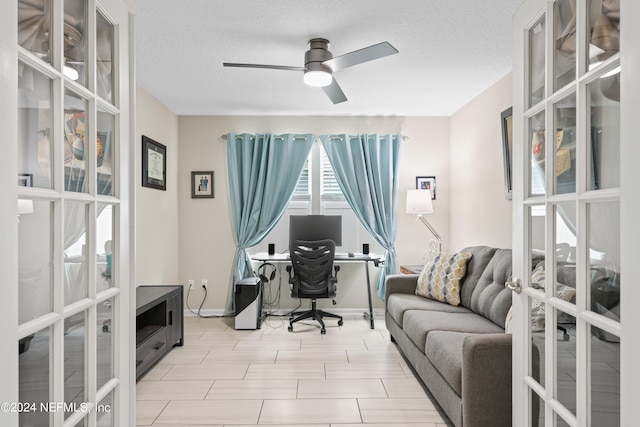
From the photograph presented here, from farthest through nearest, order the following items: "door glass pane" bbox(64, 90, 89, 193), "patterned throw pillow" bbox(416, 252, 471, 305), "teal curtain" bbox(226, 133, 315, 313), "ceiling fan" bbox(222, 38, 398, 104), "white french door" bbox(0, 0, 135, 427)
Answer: "teal curtain" bbox(226, 133, 315, 313) → "patterned throw pillow" bbox(416, 252, 471, 305) → "ceiling fan" bbox(222, 38, 398, 104) → "door glass pane" bbox(64, 90, 89, 193) → "white french door" bbox(0, 0, 135, 427)

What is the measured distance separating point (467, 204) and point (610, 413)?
139 inches

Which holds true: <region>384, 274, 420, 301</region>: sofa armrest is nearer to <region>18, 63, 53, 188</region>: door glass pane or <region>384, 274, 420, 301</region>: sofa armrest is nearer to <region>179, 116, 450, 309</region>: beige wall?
<region>179, 116, 450, 309</region>: beige wall

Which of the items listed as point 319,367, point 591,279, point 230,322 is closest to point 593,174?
point 591,279

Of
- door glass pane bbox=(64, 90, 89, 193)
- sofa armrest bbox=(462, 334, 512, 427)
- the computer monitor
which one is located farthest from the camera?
the computer monitor

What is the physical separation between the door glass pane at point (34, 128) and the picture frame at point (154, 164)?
120 inches

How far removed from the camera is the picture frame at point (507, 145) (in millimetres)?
3342

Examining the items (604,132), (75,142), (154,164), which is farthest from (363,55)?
(154,164)

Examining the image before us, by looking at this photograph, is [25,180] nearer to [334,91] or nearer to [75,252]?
[75,252]

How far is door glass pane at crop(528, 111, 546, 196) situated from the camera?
57.4 inches

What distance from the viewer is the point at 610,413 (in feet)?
3.50

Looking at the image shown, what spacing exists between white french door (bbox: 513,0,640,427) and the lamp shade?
2749 millimetres

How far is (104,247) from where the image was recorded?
1.31 m

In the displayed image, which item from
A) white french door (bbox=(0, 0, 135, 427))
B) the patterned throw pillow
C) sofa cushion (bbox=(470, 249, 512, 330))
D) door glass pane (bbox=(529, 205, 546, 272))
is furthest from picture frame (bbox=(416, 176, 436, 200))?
white french door (bbox=(0, 0, 135, 427))

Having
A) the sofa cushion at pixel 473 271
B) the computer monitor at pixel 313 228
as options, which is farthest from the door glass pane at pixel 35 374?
the computer monitor at pixel 313 228
